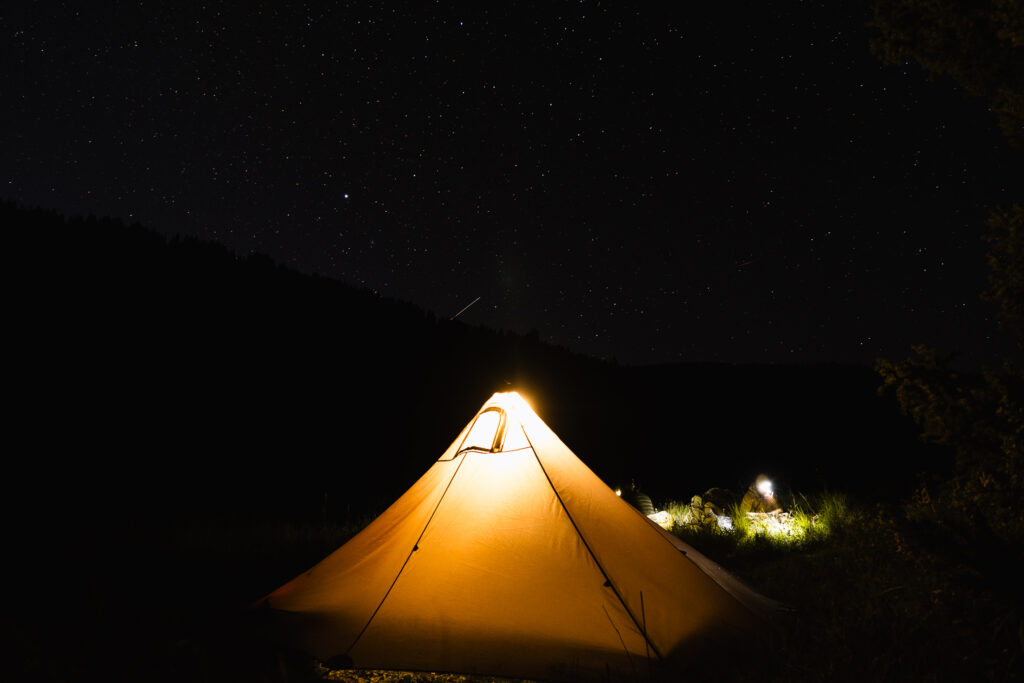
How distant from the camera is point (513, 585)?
3254 mm

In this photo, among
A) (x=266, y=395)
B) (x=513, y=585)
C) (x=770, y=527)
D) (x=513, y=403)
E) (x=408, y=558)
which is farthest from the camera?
(x=266, y=395)

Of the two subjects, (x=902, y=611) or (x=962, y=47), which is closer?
(x=902, y=611)

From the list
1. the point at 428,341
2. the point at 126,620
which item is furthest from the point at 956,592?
the point at 428,341

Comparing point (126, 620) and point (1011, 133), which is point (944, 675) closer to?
point (1011, 133)

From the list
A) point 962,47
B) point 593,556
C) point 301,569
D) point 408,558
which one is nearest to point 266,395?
point 301,569

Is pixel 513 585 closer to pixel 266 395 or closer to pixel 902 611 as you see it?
pixel 902 611

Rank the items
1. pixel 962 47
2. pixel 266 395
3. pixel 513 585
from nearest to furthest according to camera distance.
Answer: pixel 513 585, pixel 962 47, pixel 266 395

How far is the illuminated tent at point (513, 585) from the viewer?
9.83ft

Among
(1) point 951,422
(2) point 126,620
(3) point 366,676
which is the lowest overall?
(3) point 366,676

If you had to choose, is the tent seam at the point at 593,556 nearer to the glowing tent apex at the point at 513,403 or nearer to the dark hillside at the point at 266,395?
the glowing tent apex at the point at 513,403

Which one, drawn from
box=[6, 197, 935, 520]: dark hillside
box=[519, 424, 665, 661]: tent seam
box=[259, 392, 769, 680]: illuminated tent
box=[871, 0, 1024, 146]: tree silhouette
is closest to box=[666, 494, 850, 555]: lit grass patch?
box=[6, 197, 935, 520]: dark hillside

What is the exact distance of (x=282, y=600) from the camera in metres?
3.55

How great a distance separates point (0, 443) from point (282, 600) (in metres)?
5.20

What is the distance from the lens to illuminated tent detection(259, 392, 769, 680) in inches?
118
